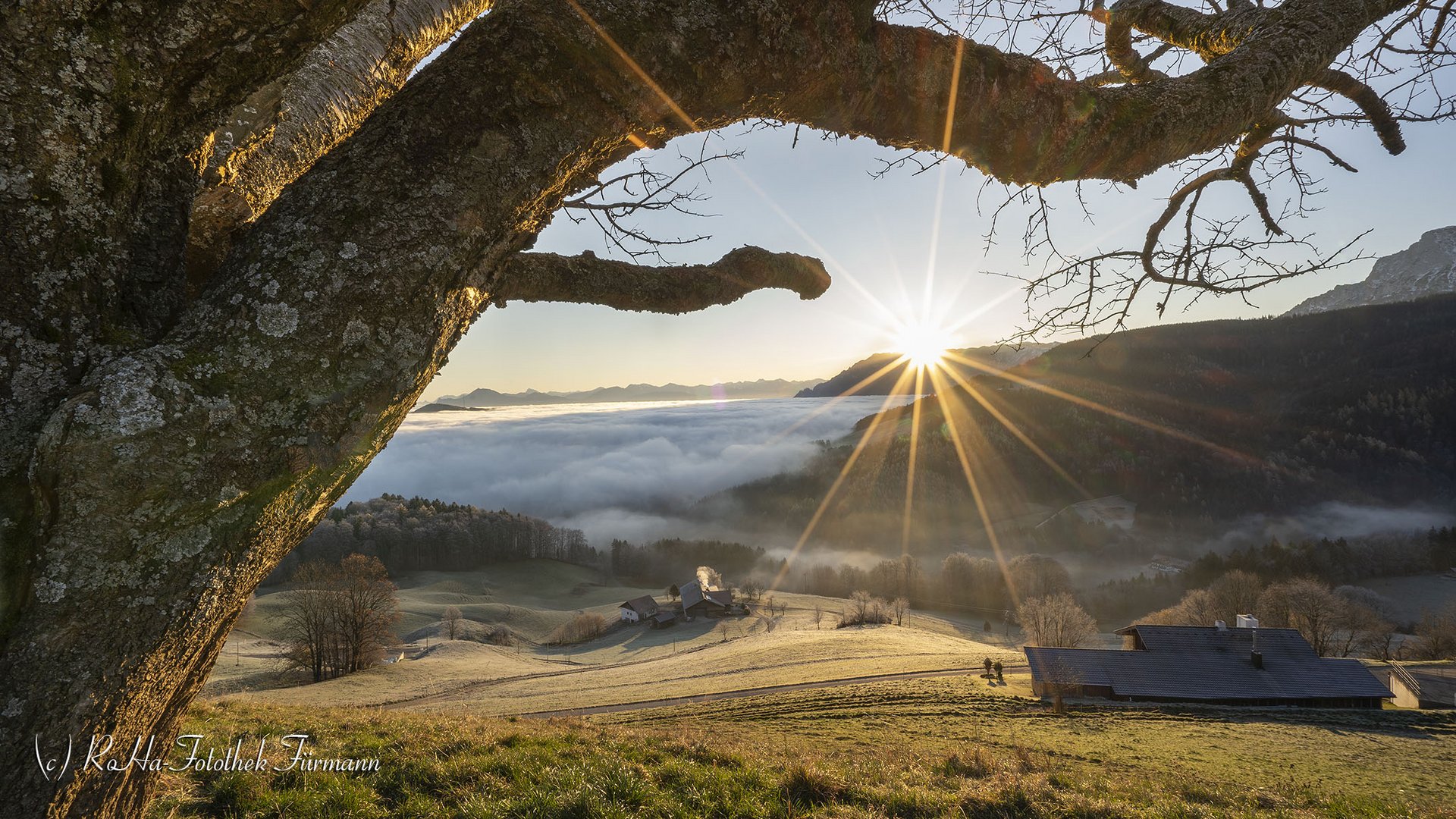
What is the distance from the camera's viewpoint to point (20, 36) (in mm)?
1533

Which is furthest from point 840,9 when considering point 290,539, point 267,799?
point 267,799

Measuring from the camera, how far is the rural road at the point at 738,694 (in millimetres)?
27031

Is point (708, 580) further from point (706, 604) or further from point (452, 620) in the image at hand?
point (452, 620)

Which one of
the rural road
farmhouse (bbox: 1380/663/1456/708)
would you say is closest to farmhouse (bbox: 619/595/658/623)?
the rural road

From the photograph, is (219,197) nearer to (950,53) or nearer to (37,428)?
(37,428)

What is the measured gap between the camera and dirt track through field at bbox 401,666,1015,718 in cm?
2708

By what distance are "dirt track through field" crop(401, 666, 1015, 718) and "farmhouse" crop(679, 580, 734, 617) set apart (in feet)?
169

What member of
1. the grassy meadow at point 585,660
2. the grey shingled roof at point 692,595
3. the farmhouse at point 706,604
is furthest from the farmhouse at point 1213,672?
the grey shingled roof at point 692,595

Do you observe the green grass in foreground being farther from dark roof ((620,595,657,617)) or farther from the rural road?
dark roof ((620,595,657,617))

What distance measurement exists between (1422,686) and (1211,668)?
35.5ft

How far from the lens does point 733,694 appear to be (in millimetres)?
30000

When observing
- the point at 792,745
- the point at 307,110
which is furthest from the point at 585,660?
the point at 307,110

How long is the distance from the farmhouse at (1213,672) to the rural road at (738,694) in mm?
5891

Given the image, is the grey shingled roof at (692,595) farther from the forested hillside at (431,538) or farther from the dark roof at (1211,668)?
the forested hillside at (431,538)
